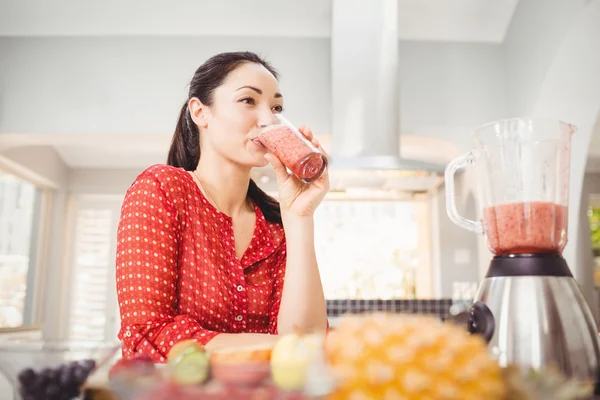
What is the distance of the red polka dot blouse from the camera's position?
0.91 metres

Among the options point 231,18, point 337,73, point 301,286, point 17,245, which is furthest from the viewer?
point 17,245

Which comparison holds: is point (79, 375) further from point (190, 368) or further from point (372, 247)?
point (372, 247)

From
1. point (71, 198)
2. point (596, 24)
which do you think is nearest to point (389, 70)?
point (596, 24)

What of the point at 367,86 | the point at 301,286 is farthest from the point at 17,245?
the point at 301,286

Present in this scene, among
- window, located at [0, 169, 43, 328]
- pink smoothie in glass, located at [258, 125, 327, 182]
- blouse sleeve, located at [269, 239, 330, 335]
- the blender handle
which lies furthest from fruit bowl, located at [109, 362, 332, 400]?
window, located at [0, 169, 43, 328]

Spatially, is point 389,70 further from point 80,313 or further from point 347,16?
point 80,313

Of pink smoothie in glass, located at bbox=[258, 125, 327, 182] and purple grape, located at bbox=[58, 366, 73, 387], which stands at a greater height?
pink smoothie in glass, located at bbox=[258, 125, 327, 182]

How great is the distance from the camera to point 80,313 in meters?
5.52

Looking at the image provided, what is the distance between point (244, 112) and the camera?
3.77 feet

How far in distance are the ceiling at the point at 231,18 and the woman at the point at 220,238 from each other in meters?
2.48

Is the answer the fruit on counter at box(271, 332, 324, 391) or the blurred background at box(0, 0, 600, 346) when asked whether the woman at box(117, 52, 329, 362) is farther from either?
the blurred background at box(0, 0, 600, 346)

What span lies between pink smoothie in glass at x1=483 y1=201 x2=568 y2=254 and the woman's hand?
0.39m

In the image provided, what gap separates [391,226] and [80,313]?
11.0 feet

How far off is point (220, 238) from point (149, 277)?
26 centimetres
